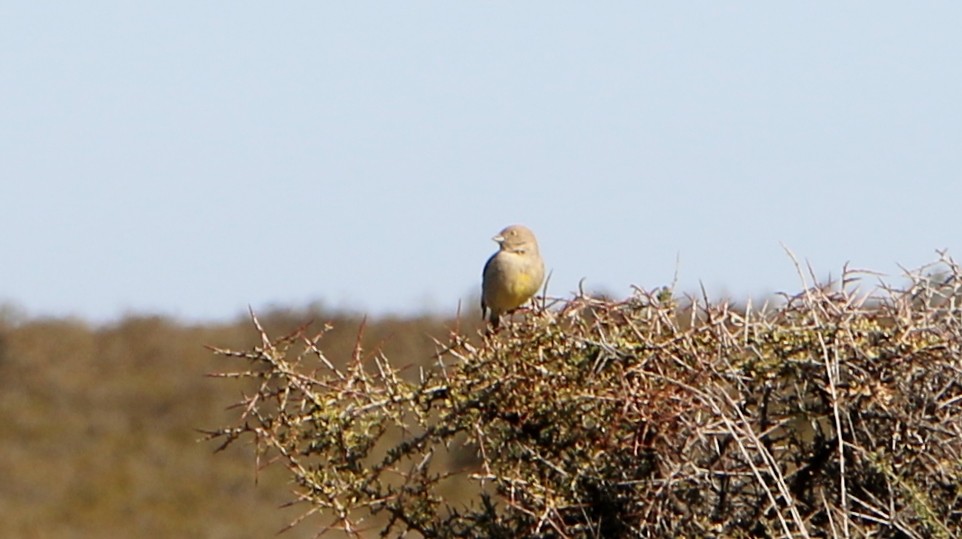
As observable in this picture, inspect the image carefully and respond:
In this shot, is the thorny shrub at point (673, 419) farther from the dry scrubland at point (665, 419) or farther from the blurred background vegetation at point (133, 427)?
the blurred background vegetation at point (133, 427)

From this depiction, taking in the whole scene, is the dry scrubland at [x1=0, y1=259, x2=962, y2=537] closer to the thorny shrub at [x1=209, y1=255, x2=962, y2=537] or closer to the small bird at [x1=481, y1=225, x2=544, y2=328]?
the thorny shrub at [x1=209, y1=255, x2=962, y2=537]

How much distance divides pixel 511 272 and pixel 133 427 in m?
12.7

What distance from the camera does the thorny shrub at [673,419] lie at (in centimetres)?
383

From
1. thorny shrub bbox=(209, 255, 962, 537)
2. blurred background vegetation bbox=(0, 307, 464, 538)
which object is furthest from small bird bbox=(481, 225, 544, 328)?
blurred background vegetation bbox=(0, 307, 464, 538)

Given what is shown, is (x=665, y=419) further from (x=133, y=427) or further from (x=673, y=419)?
(x=133, y=427)

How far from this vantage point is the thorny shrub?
151 inches

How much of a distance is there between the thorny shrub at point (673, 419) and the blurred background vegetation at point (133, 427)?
11.5 metres

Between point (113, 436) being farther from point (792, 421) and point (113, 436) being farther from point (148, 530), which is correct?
point (792, 421)

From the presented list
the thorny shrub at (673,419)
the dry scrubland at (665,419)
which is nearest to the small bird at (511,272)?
the dry scrubland at (665,419)

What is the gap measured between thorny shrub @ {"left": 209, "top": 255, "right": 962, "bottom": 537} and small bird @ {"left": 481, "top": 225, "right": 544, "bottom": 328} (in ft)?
8.70

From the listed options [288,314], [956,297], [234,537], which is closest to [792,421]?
[956,297]

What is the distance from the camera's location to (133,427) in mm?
19234

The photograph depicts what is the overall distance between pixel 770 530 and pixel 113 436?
52.4 ft

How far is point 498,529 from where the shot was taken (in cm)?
428
